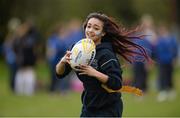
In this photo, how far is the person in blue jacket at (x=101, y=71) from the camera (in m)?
8.34

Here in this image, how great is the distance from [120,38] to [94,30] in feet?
1.67

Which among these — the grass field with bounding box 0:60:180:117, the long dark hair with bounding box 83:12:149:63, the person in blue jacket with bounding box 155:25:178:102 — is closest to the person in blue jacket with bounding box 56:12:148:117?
the long dark hair with bounding box 83:12:149:63

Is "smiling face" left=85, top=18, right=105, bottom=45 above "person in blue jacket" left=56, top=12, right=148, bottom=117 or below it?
above

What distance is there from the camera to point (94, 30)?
28.0ft

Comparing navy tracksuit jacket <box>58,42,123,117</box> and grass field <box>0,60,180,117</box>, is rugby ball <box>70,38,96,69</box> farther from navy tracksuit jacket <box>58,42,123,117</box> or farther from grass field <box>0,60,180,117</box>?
grass field <box>0,60,180,117</box>

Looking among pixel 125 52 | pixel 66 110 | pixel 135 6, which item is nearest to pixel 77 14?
pixel 135 6

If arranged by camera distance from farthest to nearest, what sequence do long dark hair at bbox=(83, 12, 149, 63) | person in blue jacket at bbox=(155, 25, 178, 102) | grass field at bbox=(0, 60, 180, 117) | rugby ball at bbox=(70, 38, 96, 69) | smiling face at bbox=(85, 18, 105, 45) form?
person in blue jacket at bbox=(155, 25, 178, 102) → grass field at bbox=(0, 60, 180, 117) → long dark hair at bbox=(83, 12, 149, 63) → smiling face at bbox=(85, 18, 105, 45) → rugby ball at bbox=(70, 38, 96, 69)

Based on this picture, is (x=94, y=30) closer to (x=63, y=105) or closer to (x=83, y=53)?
(x=83, y=53)

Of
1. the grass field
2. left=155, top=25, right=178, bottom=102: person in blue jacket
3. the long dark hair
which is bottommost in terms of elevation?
the grass field

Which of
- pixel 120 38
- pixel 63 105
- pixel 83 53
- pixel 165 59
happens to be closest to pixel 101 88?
pixel 83 53

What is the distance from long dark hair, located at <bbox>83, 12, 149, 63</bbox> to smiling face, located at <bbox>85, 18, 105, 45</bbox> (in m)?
0.07

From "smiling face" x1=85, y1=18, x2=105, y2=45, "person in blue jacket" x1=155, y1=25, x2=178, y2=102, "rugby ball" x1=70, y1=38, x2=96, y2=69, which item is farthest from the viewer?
"person in blue jacket" x1=155, y1=25, x2=178, y2=102

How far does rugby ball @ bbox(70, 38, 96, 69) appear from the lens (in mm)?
8328

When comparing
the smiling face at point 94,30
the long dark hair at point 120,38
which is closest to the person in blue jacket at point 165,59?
the long dark hair at point 120,38
